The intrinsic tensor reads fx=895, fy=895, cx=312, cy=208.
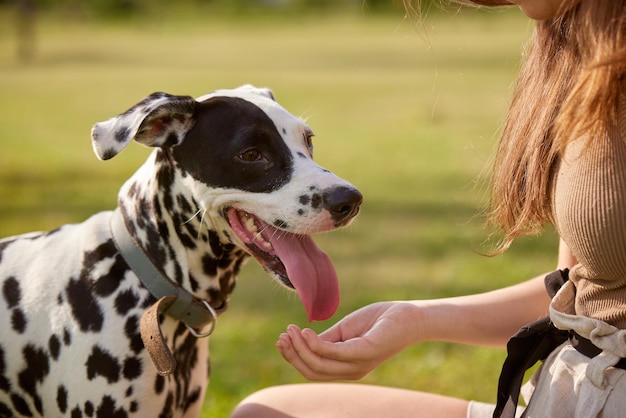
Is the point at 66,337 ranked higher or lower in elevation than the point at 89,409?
higher

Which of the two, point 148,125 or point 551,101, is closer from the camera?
point 551,101

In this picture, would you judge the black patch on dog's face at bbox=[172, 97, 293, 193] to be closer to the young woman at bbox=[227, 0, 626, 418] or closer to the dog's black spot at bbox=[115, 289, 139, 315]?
the dog's black spot at bbox=[115, 289, 139, 315]

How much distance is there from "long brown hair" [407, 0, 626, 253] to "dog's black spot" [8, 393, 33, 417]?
1.62 metres

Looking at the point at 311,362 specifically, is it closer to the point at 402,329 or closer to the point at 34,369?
the point at 402,329

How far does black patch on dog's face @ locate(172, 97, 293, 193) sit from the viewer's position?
292cm

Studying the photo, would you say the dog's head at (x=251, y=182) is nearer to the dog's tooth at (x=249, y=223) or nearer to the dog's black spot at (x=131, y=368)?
the dog's tooth at (x=249, y=223)

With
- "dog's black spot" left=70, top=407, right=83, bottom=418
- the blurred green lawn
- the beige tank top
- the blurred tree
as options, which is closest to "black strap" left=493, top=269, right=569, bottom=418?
the beige tank top

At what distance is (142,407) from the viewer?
2.82 metres

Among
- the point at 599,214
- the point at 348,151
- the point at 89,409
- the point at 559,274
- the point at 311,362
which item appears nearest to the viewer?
the point at 599,214

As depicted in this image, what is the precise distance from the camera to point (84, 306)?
2.85m

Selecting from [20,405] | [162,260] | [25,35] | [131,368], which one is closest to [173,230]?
[162,260]

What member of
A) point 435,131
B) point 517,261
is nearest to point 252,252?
point 517,261

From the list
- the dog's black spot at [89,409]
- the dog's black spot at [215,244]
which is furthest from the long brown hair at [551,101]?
the dog's black spot at [89,409]

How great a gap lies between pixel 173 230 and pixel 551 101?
1.25 m
